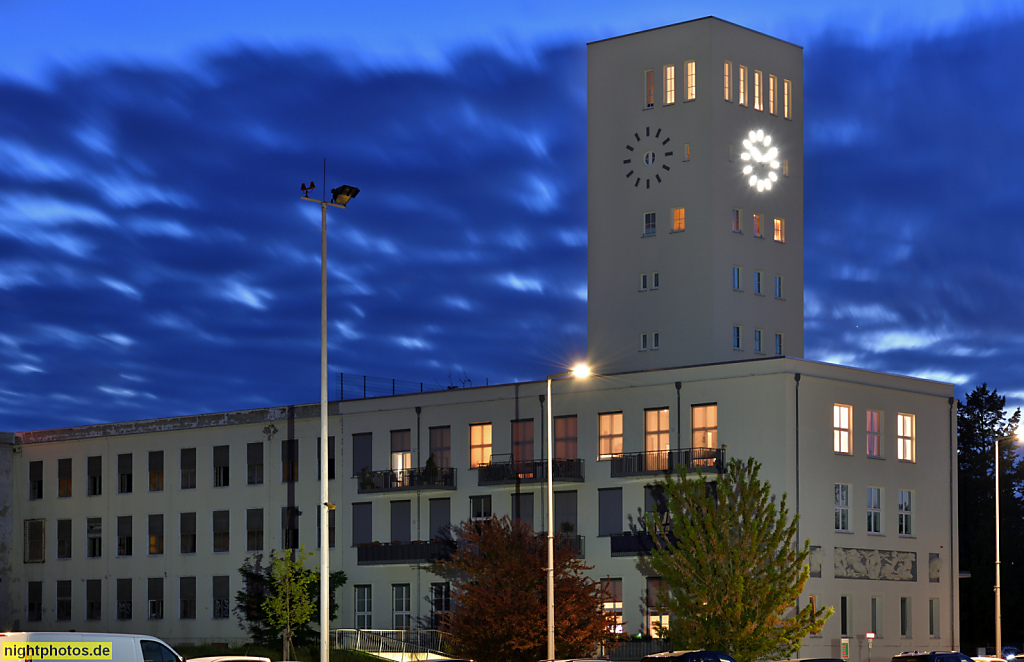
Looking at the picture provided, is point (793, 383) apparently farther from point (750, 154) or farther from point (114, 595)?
point (114, 595)

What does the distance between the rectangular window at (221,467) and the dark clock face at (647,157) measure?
86.8ft

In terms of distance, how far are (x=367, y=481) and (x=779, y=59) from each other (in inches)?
1216

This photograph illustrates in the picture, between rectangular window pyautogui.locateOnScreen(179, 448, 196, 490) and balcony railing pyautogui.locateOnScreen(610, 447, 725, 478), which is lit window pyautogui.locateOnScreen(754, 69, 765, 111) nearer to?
balcony railing pyautogui.locateOnScreen(610, 447, 725, 478)

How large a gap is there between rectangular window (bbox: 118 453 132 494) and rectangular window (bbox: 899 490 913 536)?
142ft

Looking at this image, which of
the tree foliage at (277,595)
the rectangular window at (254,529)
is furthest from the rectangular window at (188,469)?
the tree foliage at (277,595)

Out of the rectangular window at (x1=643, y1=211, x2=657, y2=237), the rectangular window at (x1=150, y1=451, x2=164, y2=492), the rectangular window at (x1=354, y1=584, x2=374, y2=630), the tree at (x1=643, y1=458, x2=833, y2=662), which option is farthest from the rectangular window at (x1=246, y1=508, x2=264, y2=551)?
the tree at (x1=643, y1=458, x2=833, y2=662)

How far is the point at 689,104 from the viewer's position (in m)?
74.9

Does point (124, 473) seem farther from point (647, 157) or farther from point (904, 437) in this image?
point (904, 437)

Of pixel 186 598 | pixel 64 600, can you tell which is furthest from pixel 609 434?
pixel 64 600

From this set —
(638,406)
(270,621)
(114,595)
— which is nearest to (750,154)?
(638,406)

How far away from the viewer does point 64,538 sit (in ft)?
286

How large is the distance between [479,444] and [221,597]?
726 inches

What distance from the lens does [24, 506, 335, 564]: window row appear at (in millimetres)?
77250

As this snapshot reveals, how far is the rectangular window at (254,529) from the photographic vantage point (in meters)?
78.4
